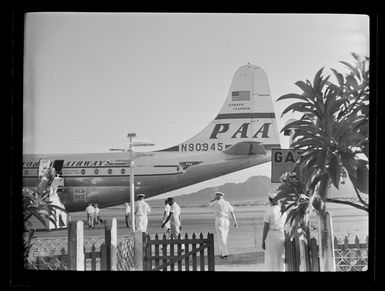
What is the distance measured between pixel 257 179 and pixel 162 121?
54 cm

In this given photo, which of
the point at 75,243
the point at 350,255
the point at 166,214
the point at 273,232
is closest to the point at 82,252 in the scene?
the point at 75,243

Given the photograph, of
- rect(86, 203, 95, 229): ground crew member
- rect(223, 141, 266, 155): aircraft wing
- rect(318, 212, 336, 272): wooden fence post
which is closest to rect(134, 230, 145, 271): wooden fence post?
rect(86, 203, 95, 229): ground crew member

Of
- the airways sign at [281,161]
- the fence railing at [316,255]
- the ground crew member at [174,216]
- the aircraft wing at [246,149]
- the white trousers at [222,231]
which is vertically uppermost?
the aircraft wing at [246,149]

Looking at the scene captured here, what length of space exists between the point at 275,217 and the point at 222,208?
26 centimetres

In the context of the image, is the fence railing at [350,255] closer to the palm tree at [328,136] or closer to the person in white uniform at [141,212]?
the palm tree at [328,136]

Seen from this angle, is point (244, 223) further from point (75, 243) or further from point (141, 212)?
point (75, 243)

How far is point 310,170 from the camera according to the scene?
270 centimetres

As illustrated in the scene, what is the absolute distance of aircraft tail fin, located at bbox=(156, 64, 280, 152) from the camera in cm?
266

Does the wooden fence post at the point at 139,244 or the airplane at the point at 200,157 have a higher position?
the airplane at the point at 200,157

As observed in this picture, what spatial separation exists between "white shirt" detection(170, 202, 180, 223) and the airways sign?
1.58 ft

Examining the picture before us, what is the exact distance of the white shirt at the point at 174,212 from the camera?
2.68 metres

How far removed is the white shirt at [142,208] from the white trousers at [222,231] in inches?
13.3

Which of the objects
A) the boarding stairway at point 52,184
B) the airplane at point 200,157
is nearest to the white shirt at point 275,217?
the airplane at point 200,157
